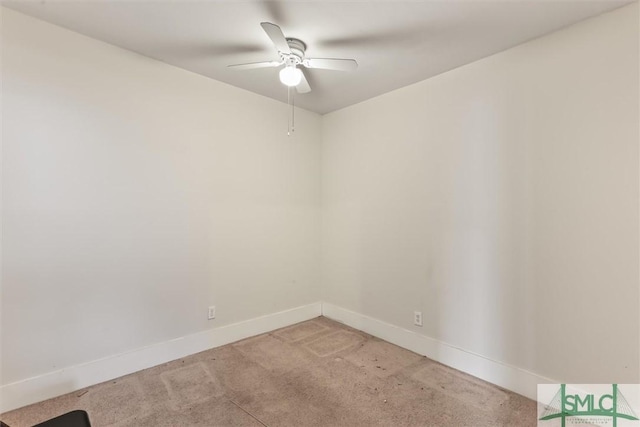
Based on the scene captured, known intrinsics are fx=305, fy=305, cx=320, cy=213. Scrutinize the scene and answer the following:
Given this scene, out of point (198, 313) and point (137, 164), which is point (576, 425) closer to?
point (198, 313)

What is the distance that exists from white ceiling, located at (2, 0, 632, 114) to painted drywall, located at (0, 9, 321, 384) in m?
0.29

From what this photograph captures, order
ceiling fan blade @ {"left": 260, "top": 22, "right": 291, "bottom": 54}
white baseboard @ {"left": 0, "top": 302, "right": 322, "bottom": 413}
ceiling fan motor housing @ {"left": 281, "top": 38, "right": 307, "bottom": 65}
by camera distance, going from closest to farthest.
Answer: ceiling fan blade @ {"left": 260, "top": 22, "right": 291, "bottom": 54}
white baseboard @ {"left": 0, "top": 302, "right": 322, "bottom": 413}
ceiling fan motor housing @ {"left": 281, "top": 38, "right": 307, "bottom": 65}

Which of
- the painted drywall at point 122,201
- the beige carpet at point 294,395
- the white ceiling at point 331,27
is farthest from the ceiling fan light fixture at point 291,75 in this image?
the beige carpet at point 294,395

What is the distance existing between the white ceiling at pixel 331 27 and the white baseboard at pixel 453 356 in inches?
93.5

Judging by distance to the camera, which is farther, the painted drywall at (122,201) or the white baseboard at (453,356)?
the white baseboard at (453,356)

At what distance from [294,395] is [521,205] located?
2126 mm

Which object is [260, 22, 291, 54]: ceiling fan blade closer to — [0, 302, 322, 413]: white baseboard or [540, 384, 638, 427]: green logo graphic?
[0, 302, 322, 413]: white baseboard

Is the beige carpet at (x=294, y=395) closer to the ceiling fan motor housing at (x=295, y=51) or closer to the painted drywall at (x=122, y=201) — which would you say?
the painted drywall at (x=122, y=201)

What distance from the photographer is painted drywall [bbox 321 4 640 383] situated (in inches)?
72.4

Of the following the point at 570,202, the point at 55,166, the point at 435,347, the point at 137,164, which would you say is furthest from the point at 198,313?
the point at 570,202

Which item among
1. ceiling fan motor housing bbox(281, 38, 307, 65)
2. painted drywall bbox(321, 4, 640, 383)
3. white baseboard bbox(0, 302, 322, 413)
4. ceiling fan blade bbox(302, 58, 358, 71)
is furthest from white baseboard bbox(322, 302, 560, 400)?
ceiling fan motor housing bbox(281, 38, 307, 65)

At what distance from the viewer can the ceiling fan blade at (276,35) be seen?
1652 millimetres

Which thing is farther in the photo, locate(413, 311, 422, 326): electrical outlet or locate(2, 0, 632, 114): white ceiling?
locate(413, 311, 422, 326): electrical outlet

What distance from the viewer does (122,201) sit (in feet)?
7.84
